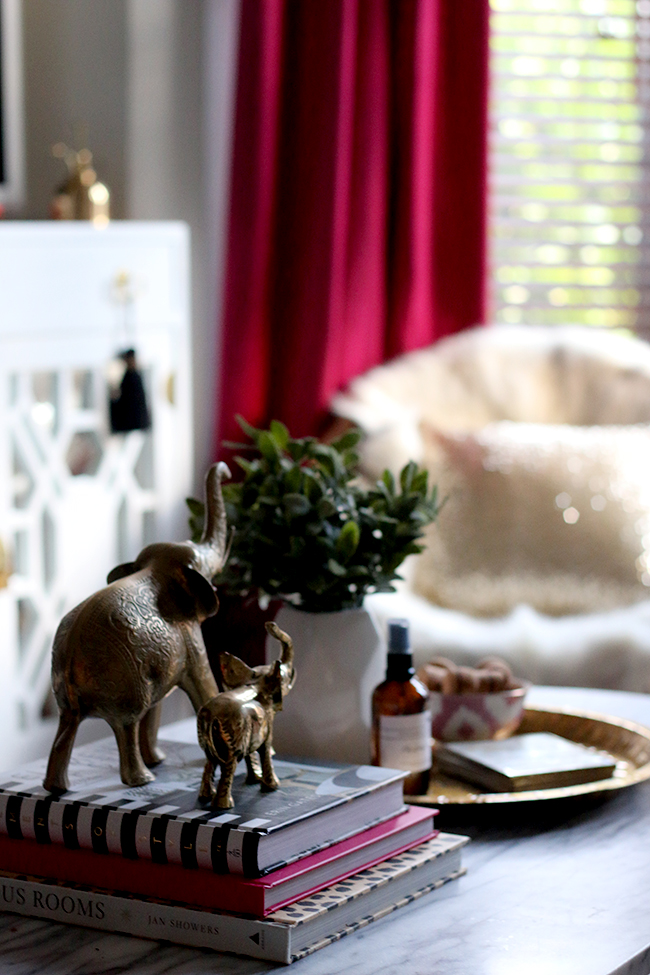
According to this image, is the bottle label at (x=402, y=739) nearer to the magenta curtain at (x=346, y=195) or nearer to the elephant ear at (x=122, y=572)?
the elephant ear at (x=122, y=572)

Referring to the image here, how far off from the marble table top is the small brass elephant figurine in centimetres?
11

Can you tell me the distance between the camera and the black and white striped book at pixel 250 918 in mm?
812

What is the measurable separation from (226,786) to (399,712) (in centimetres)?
26

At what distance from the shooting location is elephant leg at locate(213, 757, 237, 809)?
2.81 ft


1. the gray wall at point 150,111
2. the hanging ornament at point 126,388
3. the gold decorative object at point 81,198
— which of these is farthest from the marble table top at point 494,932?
the gray wall at point 150,111

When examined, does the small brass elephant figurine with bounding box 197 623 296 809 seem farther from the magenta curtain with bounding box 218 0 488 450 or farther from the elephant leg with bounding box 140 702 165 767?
the magenta curtain with bounding box 218 0 488 450

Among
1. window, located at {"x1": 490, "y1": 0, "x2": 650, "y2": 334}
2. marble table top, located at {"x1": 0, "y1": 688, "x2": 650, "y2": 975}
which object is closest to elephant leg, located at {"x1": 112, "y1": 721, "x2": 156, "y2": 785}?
marble table top, located at {"x1": 0, "y1": 688, "x2": 650, "y2": 975}

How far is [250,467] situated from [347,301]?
184 centimetres

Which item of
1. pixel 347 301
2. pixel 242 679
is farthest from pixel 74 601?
pixel 242 679

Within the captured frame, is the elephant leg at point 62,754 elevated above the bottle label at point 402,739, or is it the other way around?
the elephant leg at point 62,754

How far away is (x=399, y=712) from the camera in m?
1.09

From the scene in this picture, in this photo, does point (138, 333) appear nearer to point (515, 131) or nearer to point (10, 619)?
point (10, 619)

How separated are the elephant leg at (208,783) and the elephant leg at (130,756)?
6cm

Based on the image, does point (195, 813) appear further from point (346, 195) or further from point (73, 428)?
point (346, 195)
